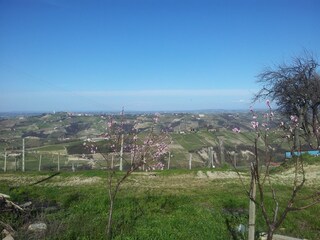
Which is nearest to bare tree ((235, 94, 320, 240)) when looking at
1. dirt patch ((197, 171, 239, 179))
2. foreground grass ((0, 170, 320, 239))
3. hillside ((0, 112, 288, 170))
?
hillside ((0, 112, 288, 170))

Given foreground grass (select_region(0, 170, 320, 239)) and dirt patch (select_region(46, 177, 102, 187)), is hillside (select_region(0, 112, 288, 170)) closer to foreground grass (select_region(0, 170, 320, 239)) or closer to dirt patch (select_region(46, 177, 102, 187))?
foreground grass (select_region(0, 170, 320, 239))

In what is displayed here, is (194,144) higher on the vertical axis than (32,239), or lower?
lower

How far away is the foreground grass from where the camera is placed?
7.61 metres

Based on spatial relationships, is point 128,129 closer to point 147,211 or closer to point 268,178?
point 147,211

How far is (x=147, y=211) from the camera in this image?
9.68 m

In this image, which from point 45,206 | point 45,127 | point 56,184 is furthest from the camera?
point 45,127

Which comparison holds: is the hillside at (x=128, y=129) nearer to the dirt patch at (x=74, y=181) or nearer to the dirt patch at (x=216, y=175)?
the dirt patch at (x=216, y=175)

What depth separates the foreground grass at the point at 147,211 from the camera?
7.61 m

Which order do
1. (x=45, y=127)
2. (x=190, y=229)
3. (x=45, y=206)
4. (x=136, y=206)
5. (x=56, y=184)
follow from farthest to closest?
(x=45, y=127), (x=56, y=184), (x=45, y=206), (x=136, y=206), (x=190, y=229)

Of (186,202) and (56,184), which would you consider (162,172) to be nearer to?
(56,184)

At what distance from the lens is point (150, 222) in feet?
27.4

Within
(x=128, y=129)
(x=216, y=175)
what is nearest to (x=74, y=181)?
(x=128, y=129)

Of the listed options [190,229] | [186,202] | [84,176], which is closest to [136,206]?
[186,202]

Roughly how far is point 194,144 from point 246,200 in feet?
179
